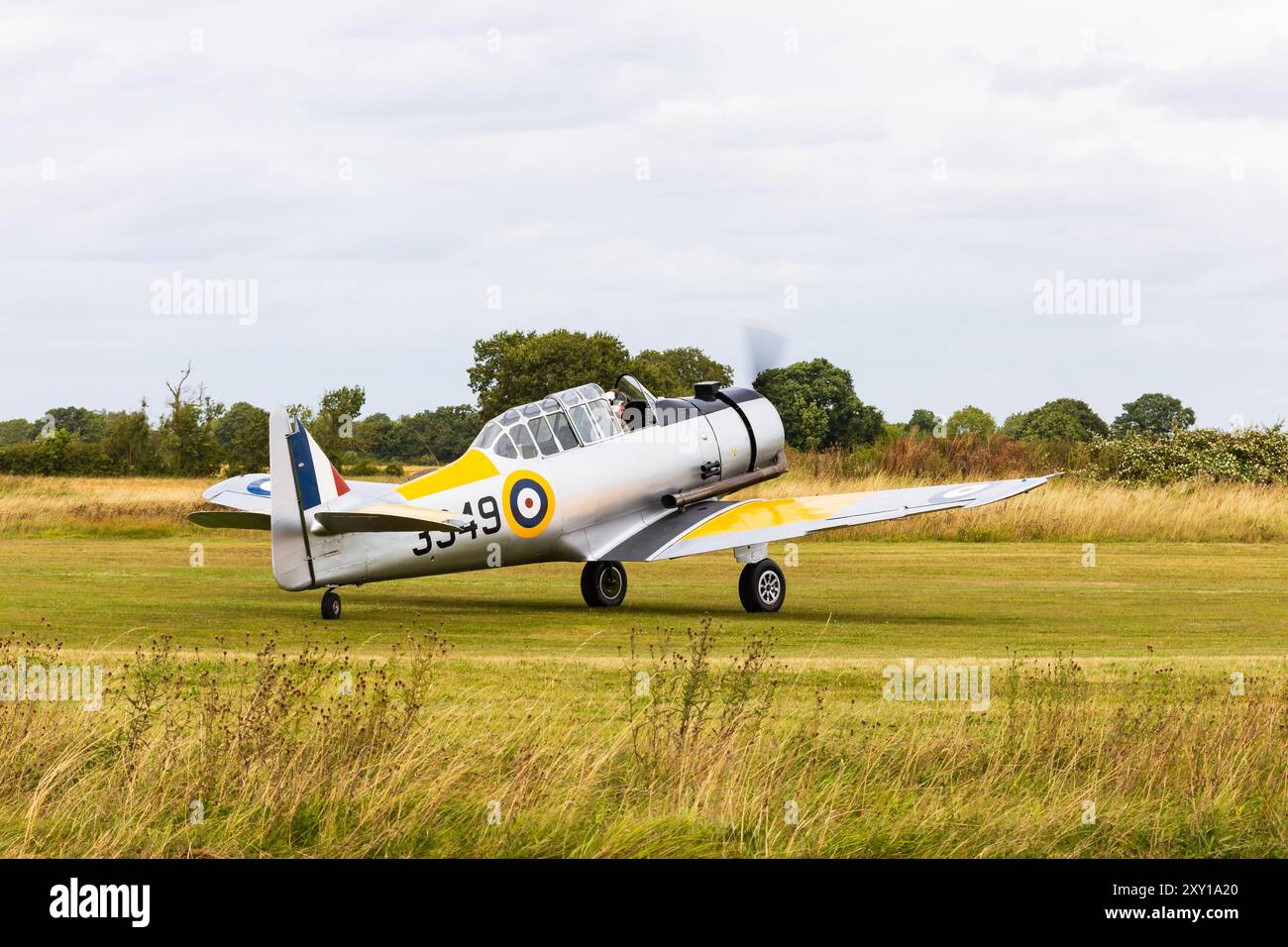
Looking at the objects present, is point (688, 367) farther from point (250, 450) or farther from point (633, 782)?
point (633, 782)

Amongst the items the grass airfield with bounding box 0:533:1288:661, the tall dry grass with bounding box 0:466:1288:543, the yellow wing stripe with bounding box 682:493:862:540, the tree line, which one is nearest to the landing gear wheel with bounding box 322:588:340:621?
the grass airfield with bounding box 0:533:1288:661

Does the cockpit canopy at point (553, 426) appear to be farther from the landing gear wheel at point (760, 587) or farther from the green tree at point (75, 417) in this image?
the green tree at point (75, 417)

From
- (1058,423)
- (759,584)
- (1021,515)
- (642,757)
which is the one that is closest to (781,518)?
(759,584)

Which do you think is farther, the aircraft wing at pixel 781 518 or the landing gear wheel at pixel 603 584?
the landing gear wheel at pixel 603 584

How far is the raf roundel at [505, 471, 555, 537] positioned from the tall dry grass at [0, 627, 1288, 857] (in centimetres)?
747

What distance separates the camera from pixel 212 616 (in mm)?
16984

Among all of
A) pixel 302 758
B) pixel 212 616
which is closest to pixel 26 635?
pixel 212 616

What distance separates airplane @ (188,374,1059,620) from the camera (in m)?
15.9

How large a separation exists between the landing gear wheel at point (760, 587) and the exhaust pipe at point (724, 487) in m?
1.54

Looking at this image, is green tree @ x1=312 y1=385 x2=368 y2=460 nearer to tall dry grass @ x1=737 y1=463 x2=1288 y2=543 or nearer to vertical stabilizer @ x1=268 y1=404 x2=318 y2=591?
tall dry grass @ x1=737 y1=463 x2=1288 y2=543

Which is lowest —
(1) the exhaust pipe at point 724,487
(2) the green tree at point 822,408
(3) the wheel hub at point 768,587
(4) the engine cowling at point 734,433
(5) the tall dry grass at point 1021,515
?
(3) the wheel hub at point 768,587

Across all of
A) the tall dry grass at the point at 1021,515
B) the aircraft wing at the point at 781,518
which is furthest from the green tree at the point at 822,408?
the aircraft wing at the point at 781,518

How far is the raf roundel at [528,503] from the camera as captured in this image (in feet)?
57.2
